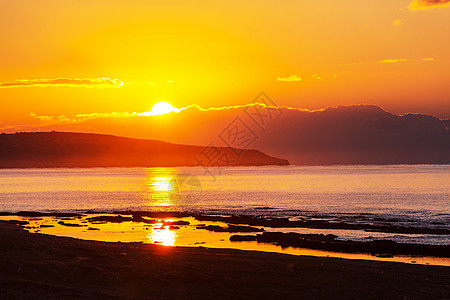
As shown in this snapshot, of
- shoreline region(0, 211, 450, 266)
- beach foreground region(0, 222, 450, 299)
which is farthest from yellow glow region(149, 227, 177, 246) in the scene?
beach foreground region(0, 222, 450, 299)

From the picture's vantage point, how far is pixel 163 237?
49.2 metres

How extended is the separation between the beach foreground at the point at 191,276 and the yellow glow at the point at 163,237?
12864 mm

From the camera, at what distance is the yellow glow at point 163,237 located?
45406 millimetres

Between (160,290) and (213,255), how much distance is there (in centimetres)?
1065

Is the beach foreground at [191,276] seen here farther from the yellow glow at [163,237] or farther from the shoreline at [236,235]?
the yellow glow at [163,237]

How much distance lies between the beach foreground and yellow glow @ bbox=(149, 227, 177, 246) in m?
12.9

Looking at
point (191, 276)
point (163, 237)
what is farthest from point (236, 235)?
point (191, 276)

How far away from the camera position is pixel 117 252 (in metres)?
31.6

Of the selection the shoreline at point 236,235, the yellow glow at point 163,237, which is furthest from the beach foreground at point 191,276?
the yellow glow at point 163,237

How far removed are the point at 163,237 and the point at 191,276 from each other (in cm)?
2461

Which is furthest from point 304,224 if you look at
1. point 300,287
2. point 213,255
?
point 300,287

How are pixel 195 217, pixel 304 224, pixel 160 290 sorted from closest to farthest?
pixel 160 290 < pixel 304 224 < pixel 195 217

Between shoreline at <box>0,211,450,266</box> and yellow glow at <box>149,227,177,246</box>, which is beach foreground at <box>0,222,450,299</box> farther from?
yellow glow at <box>149,227,177,246</box>

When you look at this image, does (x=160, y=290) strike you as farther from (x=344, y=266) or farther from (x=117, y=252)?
(x=344, y=266)
